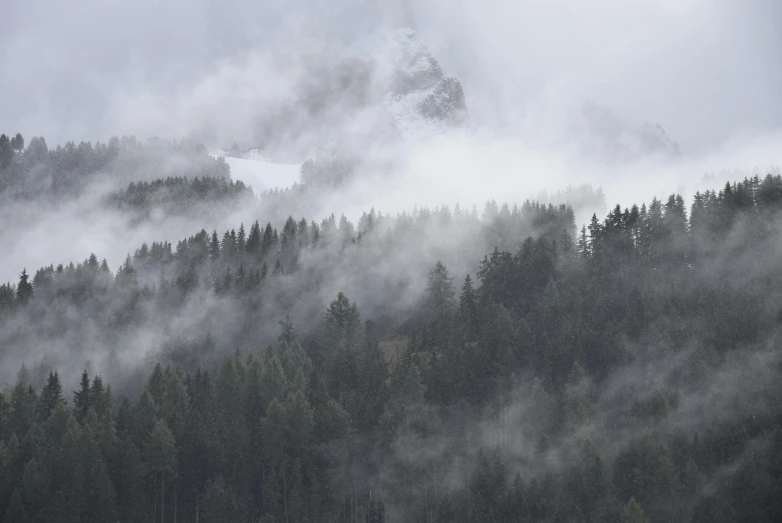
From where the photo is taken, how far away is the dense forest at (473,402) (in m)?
90.1

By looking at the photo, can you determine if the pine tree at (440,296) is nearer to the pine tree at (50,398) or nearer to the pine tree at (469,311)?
the pine tree at (469,311)

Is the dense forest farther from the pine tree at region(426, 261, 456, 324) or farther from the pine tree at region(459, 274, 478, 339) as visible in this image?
the pine tree at region(426, 261, 456, 324)

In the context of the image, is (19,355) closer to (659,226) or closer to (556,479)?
(556,479)

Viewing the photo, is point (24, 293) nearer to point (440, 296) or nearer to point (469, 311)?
point (440, 296)

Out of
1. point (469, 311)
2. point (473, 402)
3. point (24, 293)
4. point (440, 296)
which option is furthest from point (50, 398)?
point (24, 293)

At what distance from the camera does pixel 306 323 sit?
14200 centimetres

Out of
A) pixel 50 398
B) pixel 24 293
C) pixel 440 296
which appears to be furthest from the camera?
pixel 24 293

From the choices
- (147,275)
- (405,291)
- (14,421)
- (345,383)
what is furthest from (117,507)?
(147,275)

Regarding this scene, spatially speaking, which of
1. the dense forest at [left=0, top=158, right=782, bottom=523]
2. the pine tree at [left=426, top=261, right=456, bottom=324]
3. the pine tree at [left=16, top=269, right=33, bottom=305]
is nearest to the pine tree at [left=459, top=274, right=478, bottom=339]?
the dense forest at [left=0, top=158, right=782, bottom=523]

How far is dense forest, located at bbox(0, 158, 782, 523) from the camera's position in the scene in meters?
90.1

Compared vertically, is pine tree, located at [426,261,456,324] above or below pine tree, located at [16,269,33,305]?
below

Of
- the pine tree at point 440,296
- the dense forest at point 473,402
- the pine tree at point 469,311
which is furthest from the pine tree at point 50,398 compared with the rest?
the pine tree at point 469,311

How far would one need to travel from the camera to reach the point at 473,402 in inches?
4144

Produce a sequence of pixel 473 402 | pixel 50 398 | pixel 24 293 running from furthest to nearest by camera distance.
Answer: pixel 24 293 → pixel 50 398 → pixel 473 402
